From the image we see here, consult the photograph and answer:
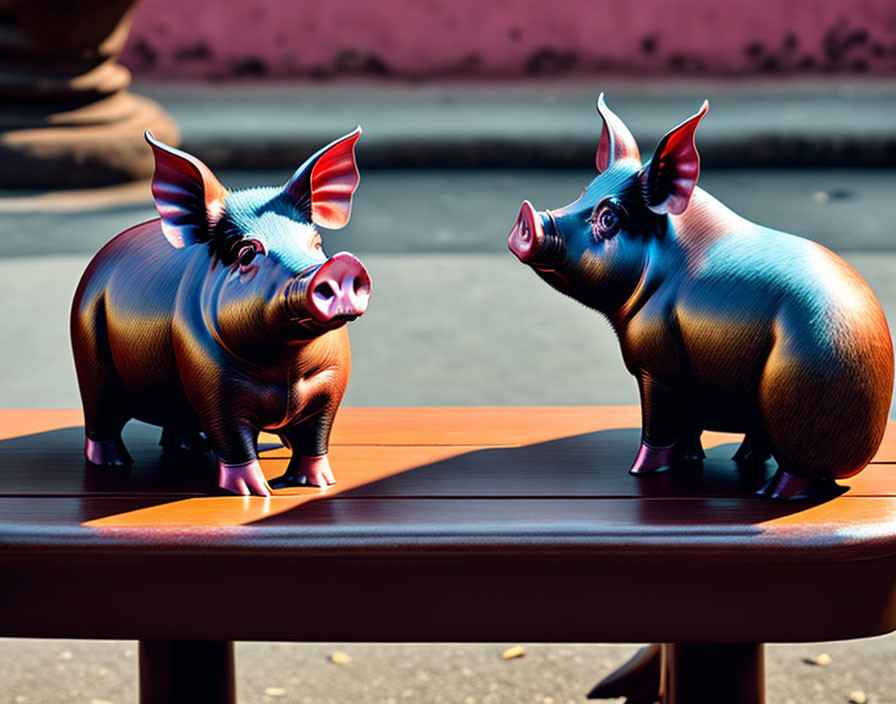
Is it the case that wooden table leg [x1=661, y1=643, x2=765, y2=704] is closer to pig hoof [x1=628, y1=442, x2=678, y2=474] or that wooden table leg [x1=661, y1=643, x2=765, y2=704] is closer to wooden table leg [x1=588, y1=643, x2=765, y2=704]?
wooden table leg [x1=588, y1=643, x2=765, y2=704]

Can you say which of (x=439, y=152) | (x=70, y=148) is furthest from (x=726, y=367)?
(x=439, y=152)

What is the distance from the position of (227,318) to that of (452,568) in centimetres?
36

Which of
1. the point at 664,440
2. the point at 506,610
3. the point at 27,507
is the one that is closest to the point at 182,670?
the point at 27,507

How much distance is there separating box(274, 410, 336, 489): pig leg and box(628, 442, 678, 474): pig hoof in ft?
1.23

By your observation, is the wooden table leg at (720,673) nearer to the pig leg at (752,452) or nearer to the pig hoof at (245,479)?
the pig leg at (752,452)

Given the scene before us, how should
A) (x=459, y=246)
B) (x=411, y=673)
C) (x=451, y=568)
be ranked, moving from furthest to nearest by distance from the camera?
(x=459, y=246)
(x=411, y=673)
(x=451, y=568)

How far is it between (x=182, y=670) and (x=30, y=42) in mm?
Result: 4569

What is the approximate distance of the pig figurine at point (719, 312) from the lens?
1.38 metres

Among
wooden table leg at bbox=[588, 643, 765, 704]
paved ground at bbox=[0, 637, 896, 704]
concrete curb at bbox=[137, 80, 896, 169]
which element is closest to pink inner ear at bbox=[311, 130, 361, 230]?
wooden table leg at bbox=[588, 643, 765, 704]

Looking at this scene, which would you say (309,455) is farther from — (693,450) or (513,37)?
(513,37)

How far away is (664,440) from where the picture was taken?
1526mm

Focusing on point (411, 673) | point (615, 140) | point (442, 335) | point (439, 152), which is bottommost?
point (411, 673)

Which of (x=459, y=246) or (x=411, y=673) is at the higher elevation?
(x=459, y=246)

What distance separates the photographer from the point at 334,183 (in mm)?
1496
